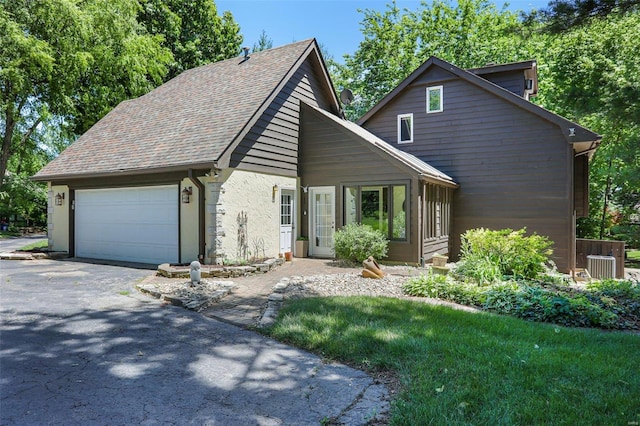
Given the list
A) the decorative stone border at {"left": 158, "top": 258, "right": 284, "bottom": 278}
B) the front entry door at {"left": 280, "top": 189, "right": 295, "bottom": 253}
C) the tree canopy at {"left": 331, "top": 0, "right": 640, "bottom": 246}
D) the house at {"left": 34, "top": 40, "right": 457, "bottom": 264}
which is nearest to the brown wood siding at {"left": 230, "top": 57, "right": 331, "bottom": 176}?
the house at {"left": 34, "top": 40, "right": 457, "bottom": 264}

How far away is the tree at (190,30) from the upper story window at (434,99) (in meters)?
17.0

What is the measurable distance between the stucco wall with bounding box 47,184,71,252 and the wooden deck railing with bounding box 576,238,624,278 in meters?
16.2

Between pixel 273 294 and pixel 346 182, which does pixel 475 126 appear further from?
pixel 273 294

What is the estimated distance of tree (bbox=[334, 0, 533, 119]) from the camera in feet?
82.5

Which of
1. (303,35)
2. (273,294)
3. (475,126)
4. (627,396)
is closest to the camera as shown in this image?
(627,396)

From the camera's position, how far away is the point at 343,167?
12.0m

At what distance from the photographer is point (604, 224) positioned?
65.5ft

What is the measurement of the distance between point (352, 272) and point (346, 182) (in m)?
3.25

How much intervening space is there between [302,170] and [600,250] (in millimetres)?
9290

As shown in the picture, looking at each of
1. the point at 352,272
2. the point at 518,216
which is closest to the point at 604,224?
the point at 518,216

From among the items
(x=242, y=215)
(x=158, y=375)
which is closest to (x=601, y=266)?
(x=242, y=215)

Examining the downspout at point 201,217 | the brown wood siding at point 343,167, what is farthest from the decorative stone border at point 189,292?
the brown wood siding at point 343,167

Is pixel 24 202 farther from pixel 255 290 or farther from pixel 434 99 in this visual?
pixel 434 99

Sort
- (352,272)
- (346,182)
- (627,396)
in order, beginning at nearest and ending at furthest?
(627,396) < (352,272) < (346,182)
